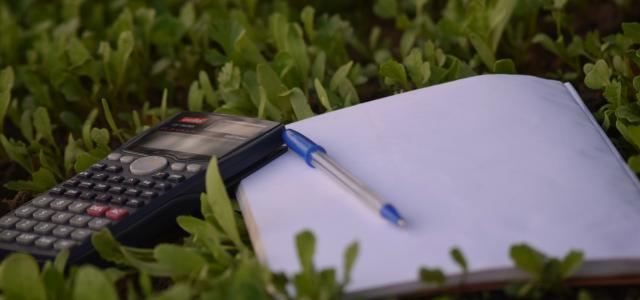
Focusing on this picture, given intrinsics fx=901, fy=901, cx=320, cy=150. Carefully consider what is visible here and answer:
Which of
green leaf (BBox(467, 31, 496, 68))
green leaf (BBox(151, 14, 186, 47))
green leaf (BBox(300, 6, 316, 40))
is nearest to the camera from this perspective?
green leaf (BBox(467, 31, 496, 68))

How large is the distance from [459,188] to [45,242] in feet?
1.45

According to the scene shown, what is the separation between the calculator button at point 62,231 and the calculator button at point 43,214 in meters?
0.04

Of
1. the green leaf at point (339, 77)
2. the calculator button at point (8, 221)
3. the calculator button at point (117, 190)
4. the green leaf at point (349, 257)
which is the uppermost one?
the green leaf at point (349, 257)

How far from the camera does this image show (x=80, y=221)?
978 mm

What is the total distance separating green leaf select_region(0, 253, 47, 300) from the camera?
83cm

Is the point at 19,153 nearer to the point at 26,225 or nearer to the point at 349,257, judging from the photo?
the point at 26,225

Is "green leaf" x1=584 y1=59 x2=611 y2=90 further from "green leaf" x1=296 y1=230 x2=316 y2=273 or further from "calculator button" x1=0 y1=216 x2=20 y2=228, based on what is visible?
"calculator button" x1=0 y1=216 x2=20 y2=228

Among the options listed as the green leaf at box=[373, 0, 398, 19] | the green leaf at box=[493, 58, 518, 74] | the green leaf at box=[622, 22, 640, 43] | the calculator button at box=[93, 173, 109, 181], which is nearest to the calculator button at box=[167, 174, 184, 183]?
the calculator button at box=[93, 173, 109, 181]

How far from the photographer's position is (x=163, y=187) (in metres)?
1.00

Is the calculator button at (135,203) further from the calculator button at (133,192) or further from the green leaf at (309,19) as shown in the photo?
the green leaf at (309,19)

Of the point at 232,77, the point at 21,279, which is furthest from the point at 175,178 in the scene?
the point at 232,77

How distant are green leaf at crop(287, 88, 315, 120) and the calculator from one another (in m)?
0.10

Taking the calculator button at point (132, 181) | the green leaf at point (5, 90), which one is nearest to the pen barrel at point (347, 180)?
the calculator button at point (132, 181)

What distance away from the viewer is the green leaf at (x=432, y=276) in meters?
0.78
